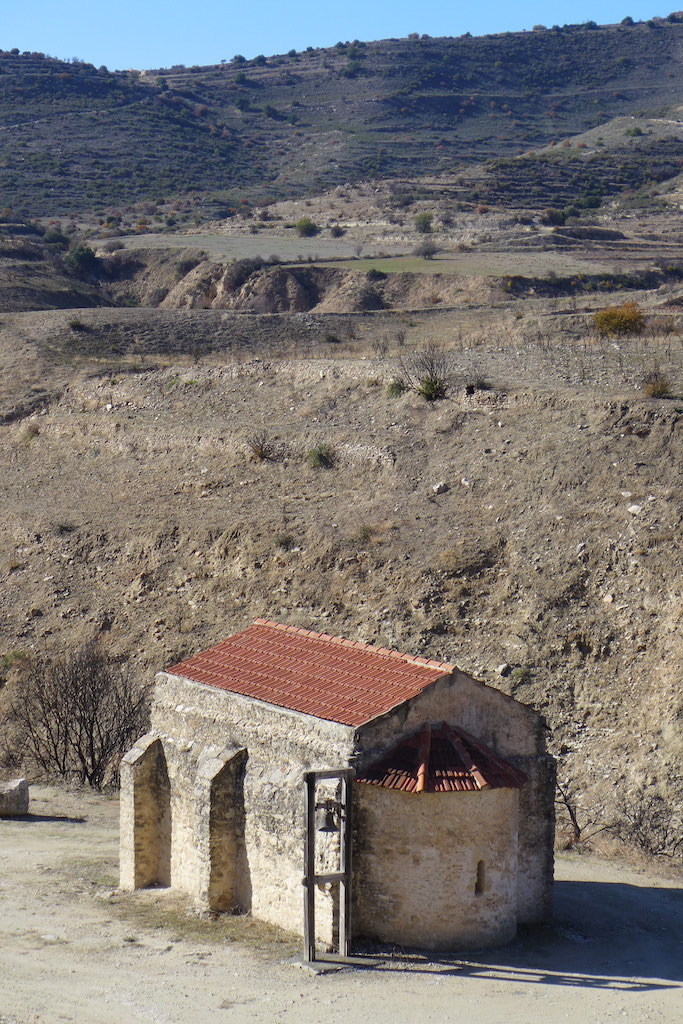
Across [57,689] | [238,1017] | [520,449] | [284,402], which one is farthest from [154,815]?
[284,402]

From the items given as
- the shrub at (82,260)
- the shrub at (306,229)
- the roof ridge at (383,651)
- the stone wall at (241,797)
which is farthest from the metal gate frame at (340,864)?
the shrub at (306,229)

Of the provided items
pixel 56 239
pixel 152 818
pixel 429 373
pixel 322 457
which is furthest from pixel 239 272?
pixel 152 818

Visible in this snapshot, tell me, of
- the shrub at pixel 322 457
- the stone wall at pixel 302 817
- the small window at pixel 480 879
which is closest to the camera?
the stone wall at pixel 302 817

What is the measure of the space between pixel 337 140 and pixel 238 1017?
97.1m

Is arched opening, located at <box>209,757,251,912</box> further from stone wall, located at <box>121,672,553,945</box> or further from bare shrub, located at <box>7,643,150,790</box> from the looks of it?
bare shrub, located at <box>7,643,150,790</box>

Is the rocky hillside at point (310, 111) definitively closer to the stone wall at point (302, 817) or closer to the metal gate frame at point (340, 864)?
the stone wall at point (302, 817)

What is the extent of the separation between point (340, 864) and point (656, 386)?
1615cm

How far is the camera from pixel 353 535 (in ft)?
86.1

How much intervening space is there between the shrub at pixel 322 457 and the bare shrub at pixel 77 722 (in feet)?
23.8

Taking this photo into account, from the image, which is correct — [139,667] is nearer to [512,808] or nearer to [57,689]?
[57,689]

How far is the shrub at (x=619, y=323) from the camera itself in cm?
3394

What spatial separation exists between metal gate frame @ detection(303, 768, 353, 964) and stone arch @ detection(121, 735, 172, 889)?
322 centimetres

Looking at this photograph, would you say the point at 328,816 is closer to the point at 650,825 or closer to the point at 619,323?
the point at 650,825

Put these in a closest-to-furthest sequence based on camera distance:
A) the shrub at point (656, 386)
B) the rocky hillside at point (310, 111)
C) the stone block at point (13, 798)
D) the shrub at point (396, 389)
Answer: the stone block at point (13, 798) → the shrub at point (656, 386) → the shrub at point (396, 389) → the rocky hillside at point (310, 111)
